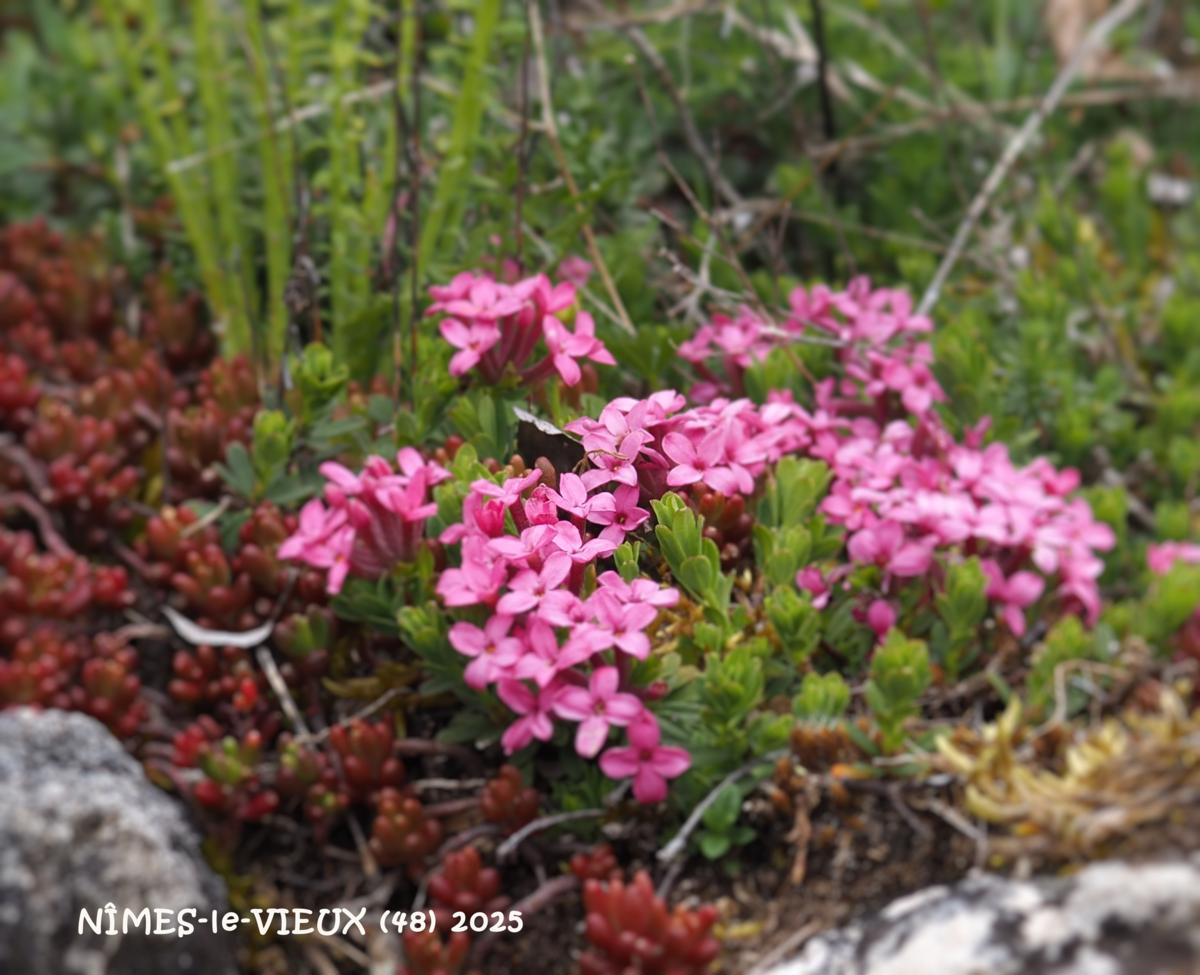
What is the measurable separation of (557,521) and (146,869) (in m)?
0.96

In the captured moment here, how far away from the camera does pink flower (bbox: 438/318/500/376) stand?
2.55 metres

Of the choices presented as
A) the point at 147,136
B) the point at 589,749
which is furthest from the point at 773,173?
the point at 589,749

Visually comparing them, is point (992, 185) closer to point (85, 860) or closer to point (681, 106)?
point (681, 106)

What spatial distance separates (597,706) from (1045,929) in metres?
0.76

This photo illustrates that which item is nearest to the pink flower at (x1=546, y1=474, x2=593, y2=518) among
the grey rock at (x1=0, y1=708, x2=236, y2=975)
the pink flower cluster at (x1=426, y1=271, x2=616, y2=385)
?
the pink flower cluster at (x1=426, y1=271, x2=616, y2=385)

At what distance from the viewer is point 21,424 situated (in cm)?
353

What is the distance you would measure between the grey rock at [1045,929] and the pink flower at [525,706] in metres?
0.58

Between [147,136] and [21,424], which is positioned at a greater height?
[147,136]

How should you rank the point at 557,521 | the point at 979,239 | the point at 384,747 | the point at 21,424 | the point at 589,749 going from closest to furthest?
the point at 557,521 → the point at 589,749 → the point at 384,747 → the point at 21,424 → the point at 979,239

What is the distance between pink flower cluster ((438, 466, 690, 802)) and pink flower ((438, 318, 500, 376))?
36 cm

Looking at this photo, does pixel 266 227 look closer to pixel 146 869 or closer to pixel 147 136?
pixel 147 136

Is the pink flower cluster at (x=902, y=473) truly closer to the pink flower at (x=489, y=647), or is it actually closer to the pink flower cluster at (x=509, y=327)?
the pink flower cluster at (x=509, y=327)

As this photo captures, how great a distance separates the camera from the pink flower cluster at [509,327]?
8.30 ft

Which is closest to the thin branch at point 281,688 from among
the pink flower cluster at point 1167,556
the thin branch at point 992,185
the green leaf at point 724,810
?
the green leaf at point 724,810
